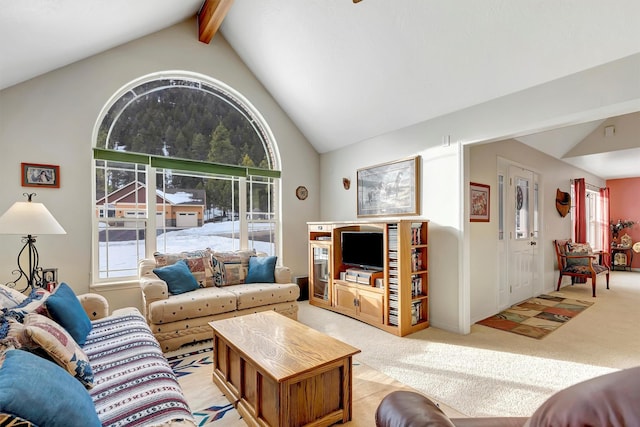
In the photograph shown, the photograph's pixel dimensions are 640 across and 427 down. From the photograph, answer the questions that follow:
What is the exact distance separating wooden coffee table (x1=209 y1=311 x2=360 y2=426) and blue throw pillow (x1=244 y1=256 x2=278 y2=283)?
1607 millimetres

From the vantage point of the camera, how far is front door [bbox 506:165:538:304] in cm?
436

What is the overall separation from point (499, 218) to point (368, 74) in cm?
264

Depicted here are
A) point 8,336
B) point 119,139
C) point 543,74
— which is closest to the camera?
point 8,336

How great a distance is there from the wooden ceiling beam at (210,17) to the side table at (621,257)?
Answer: 31.9 feet

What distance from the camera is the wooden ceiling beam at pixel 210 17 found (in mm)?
3377

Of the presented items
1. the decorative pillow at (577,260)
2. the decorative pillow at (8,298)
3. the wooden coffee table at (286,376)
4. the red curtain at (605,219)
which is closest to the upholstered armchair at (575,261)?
the decorative pillow at (577,260)

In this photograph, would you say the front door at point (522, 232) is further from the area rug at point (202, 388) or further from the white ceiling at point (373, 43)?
the area rug at point (202, 388)

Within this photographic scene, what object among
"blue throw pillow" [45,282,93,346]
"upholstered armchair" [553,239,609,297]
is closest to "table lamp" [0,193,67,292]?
"blue throw pillow" [45,282,93,346]

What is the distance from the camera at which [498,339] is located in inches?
123

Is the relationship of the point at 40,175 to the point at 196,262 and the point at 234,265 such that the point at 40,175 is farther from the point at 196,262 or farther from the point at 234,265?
the point at 234,265

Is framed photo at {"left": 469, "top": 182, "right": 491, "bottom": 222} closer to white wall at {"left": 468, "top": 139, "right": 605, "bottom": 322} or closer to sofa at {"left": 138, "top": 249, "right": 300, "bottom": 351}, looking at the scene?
white wall at {"left": 468, "top": 139, "right": 605, "bottom": 322}

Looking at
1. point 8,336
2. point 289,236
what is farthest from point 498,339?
point 8,336

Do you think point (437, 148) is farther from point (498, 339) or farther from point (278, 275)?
Answer: point (278, 275)

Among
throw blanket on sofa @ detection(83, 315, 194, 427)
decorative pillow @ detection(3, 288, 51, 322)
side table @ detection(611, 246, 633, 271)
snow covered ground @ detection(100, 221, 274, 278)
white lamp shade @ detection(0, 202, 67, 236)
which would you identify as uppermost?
white lamp shade @ detection(0, 202, 67, 236)
